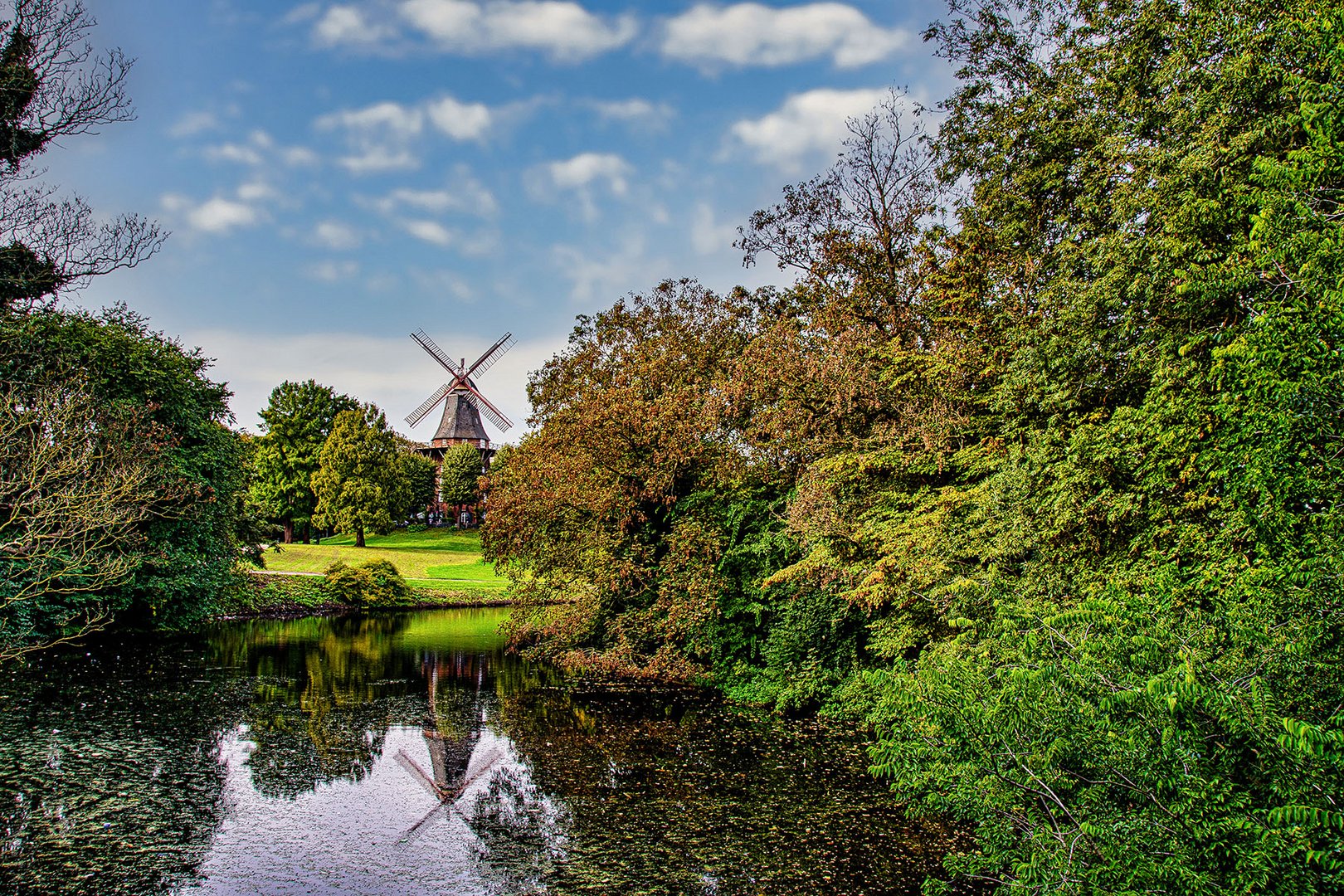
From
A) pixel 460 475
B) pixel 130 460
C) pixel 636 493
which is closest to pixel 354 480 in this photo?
pixel 460 475

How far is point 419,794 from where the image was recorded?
32.0 feet

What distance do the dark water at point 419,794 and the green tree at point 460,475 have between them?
4871cm

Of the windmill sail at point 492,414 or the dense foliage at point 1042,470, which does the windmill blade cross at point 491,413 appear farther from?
the dense foliage at point 1042,470

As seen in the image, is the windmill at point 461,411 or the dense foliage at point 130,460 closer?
the dense foliage at point 130,460

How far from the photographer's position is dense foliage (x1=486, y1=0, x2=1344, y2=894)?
4734 millimetres

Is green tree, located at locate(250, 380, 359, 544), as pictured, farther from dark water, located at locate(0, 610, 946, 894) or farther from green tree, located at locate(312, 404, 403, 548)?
dark water, located at locate(0, 610, 946, 894)

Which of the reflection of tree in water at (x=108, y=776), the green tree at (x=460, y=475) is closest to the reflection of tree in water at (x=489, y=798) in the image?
the reflection of tree in water at (x=108, y=776)

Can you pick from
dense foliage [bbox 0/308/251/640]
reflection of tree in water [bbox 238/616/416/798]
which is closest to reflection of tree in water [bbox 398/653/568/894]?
reflection of tree in water [bbox 238/616/416/798]

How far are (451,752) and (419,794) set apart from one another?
211 centimetres

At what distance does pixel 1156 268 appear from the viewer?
958cm

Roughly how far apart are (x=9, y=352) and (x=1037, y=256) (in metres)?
20.5

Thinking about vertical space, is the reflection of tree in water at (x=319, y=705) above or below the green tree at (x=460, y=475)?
below

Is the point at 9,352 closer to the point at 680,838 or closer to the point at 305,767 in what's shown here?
the point at 305,767

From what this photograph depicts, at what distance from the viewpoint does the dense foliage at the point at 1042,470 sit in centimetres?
473
